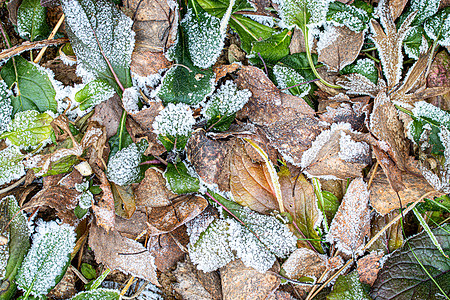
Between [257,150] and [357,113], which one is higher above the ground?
[357,113]

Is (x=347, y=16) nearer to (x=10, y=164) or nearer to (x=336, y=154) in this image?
(x=336, y=154)

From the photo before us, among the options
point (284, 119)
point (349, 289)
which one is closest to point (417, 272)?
point (349, 289)

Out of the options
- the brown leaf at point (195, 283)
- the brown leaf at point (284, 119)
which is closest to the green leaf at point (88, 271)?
the brown leaf at point (195, 283)

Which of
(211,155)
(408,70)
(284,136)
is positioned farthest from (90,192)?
(408,70)

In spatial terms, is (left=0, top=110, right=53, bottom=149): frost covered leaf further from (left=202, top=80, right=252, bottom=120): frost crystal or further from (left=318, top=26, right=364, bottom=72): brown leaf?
(left=318, top=26, right=364, bottom=72): brown leaf

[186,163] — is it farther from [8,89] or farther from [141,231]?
[8,89]
